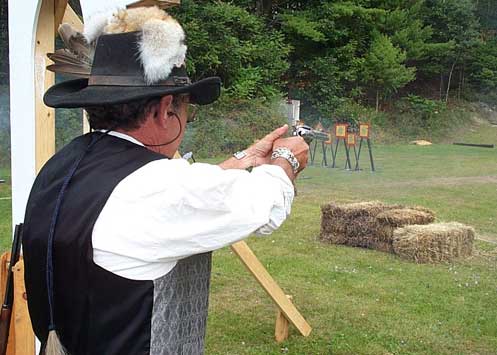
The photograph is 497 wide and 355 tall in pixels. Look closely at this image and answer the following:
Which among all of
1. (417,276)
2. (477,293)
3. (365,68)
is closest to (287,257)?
(417,276)

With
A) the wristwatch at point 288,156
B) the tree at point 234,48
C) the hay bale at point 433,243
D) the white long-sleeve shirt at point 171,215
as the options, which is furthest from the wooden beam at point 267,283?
the tree at point 234,48

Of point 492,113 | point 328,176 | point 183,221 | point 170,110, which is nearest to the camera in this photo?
point 183,221

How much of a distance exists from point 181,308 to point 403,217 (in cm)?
510

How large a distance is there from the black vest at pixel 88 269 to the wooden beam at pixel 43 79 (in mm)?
958

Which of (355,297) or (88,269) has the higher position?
(88,269)

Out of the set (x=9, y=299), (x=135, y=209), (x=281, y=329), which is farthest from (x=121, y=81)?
(x=281, y=329)

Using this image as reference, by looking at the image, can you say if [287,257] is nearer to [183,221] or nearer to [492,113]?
[183,221]

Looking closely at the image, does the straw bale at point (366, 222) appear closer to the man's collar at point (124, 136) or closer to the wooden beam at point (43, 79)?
the wooden beam at point (43, 79)

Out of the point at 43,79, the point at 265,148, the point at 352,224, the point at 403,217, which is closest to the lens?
the point at 265,148

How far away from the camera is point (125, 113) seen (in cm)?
127

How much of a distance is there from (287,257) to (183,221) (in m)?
4.61

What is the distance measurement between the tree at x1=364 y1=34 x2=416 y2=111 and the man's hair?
68.8 ft

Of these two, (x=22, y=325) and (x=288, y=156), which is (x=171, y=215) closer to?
(x=288, y=156)

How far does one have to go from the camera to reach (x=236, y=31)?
58.3 ft
